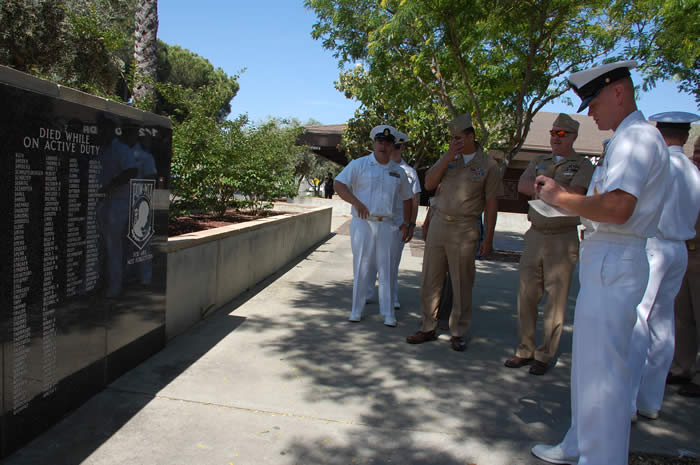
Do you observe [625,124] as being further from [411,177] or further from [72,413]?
[411,177]

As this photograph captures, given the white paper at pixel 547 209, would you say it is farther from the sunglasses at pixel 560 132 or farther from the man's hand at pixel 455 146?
the man's hand at pixel 455 146

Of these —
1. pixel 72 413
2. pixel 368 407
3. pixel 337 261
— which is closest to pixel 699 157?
pixel 368 407

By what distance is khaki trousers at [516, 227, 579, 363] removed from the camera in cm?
424

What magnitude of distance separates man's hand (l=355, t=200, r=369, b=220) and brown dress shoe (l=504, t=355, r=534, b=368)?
1.97 metres

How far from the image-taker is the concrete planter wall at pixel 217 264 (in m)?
4.63

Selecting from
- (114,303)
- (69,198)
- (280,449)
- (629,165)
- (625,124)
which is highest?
(625,124)

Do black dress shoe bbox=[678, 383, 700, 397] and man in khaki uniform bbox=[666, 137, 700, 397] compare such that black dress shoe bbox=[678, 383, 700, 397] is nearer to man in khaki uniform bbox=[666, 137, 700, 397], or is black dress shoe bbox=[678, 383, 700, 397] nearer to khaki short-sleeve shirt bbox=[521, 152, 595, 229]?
man in khaki uniform bbox=[666, 137, 700, 397]

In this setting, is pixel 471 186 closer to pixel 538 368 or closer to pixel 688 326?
pixel 538 368

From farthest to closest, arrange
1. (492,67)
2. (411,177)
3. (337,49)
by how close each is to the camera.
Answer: (337,49) < (492,67) < (411,177)

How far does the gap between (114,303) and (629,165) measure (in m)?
3.15

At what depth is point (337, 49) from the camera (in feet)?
40.1

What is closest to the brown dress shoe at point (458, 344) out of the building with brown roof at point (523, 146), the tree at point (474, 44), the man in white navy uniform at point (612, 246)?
the man in white navy uniform at point (612, 246)

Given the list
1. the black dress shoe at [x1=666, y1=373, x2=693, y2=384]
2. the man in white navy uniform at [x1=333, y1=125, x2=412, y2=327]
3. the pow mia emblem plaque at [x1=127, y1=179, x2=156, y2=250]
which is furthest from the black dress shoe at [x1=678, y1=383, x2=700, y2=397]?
the pow mia emblem plaque at [x1=127, y1=179, x2=156, y2=250]

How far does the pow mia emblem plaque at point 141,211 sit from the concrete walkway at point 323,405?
38.8 inches
